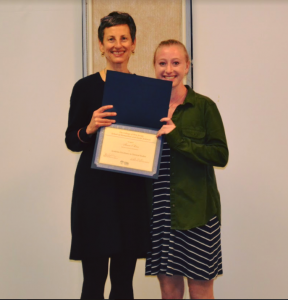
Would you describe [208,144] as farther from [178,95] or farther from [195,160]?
[178,95]

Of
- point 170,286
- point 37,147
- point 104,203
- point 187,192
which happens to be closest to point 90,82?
point 104,203

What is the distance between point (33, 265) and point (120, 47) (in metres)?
1.37

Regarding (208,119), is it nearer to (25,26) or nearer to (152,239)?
(152,239)

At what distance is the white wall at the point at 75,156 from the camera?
6.88 feet

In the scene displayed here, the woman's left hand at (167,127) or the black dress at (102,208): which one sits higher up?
the woman's left hand at (167,127)

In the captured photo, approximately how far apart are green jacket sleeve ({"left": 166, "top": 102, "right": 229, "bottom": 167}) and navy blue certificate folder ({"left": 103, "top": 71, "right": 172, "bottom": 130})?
98mm

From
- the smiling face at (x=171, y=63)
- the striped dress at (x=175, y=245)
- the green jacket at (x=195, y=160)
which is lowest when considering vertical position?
the striped dress at (x=175, y=245)

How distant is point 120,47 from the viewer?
5.28ft

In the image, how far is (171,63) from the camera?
1590mm

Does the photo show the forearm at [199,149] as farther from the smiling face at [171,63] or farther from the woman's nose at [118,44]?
the woman's nose at [118,44]

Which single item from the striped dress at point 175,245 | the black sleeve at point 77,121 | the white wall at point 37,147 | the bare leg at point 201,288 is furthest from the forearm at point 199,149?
the white wall at point 37,147

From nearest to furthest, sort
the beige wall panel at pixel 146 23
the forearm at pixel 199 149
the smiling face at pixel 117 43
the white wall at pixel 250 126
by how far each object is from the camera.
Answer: the forearm at pixel 199 149 → the smiling face at pixel 117 43 → the white wall at pixel 250 126 → the beige wall panel at pixel 146 23

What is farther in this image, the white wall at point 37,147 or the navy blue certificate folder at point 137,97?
the white wall at point 37,147

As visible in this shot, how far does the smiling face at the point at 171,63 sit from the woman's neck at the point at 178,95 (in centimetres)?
3
